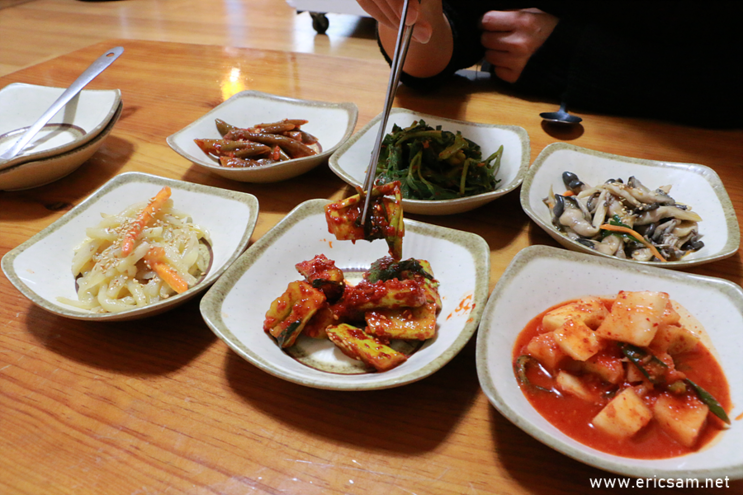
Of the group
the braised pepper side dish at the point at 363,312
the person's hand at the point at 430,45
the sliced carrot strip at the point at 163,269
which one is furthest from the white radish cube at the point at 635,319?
the person's hand at the point at 430,45

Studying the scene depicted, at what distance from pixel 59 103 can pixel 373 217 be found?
1793mm

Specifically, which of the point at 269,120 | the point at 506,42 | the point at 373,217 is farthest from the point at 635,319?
the point at 506,42

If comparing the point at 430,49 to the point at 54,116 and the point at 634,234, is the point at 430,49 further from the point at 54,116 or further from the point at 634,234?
the point at 54,116

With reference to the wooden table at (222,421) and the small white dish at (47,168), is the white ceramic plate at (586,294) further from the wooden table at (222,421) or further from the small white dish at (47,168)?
the small white dish at (47,168)

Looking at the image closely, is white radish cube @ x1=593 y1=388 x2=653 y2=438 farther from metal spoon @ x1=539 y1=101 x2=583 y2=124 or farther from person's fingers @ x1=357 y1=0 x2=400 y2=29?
metal spoon @ x1=539 y1=101 x2=583 y2=124

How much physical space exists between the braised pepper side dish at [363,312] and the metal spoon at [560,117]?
1.44 m

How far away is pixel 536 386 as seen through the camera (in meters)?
1.07

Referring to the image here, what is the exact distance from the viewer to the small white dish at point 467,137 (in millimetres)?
1645

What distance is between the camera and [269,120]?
238 centimetres

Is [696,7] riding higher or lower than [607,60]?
higher

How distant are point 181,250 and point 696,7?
9.00 feet

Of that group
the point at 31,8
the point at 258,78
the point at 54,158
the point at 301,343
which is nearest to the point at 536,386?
the point at 301,343

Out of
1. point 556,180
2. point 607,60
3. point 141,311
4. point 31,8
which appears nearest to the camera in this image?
point 141,311

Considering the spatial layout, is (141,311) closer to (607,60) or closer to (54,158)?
(54,158)
